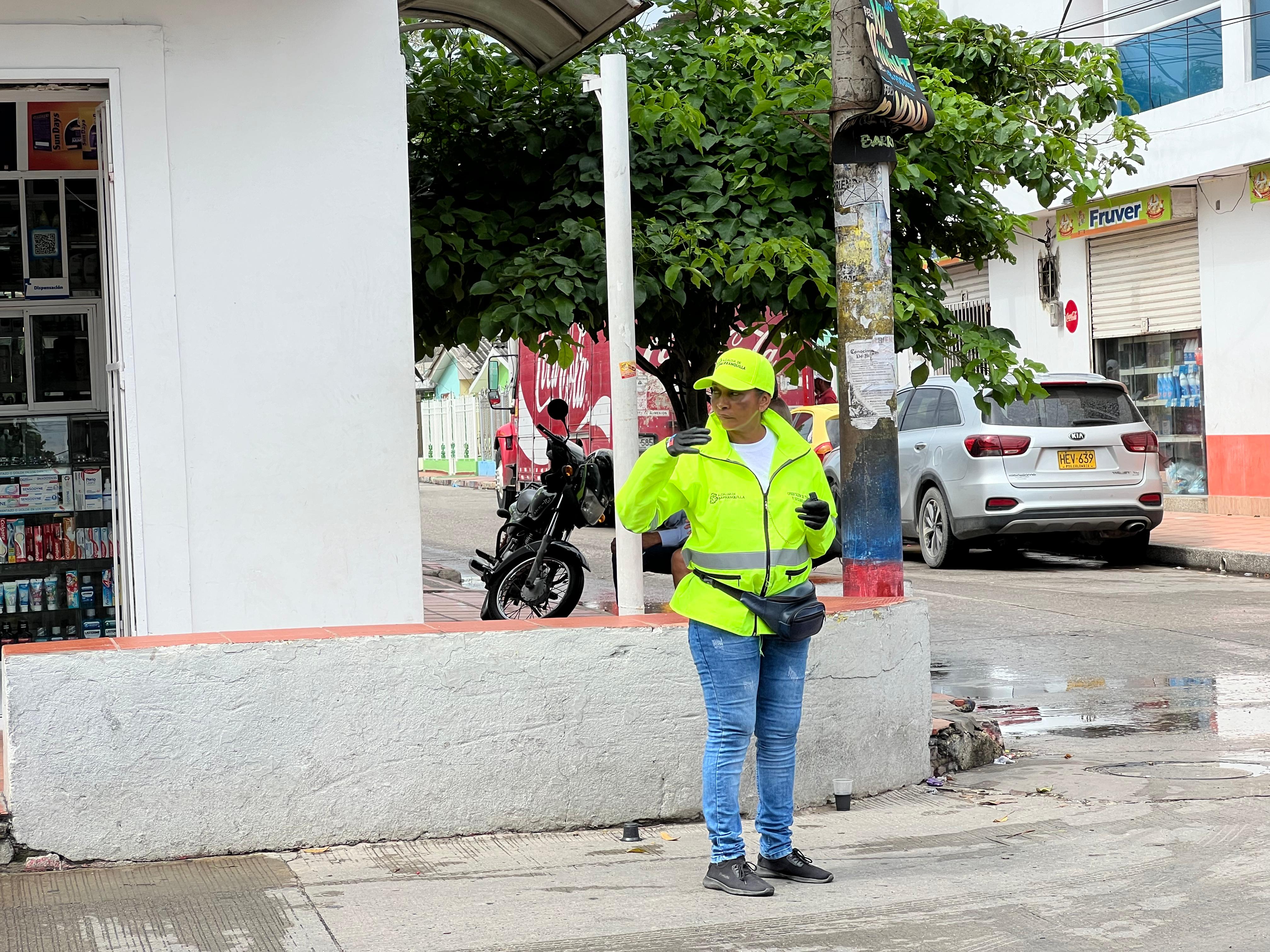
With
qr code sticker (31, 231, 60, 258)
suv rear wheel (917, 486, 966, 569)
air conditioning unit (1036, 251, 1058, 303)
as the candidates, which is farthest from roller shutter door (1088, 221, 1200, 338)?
qr code sticker (31, 231, 60, 258)

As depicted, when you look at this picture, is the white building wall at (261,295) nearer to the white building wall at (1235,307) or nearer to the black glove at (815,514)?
the black glove at (815,514)

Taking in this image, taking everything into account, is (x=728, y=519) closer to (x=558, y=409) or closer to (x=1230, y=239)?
(x=558, y=409)

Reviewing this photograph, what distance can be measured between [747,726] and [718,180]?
11.8 feet

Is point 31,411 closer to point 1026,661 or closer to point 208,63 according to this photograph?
point 208,63

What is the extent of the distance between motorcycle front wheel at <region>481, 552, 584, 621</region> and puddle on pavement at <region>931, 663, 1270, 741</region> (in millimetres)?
2524

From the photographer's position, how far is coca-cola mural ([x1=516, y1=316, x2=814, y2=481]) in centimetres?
2528

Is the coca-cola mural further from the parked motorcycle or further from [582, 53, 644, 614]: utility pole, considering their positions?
[582, 53, 644, 614]: utility pole

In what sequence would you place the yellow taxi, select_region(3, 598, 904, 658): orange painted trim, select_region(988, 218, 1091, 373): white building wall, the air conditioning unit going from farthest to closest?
the air conditioning unit → select_region(988, 218, 1091, 373): white building wall → the yellow taxi → select_region(3, 598, 904, 658): orange painted trim

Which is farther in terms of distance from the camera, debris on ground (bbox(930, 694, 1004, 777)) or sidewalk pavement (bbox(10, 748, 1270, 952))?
debris on ground (bbox(930, 694, 1004, 777))

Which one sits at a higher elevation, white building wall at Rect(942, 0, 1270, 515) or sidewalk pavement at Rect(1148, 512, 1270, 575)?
white building wall at Rect(942, 0, 1270, 515)

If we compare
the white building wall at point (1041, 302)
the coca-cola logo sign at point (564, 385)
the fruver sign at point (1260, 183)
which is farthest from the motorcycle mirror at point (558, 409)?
the coca-cola logo sign at point (564, 385)

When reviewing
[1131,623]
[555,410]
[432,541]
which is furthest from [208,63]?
[432,541]

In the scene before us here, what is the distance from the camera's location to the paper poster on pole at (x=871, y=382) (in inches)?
253

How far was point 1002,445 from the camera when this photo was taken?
46.1 ft
